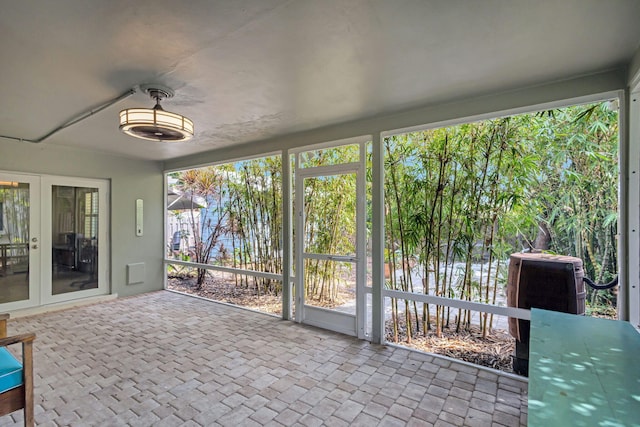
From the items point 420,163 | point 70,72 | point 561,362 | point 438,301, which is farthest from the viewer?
point 420,163

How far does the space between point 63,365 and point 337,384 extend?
2676 mm

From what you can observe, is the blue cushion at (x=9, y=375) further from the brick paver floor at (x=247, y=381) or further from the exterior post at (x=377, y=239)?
the exterior post at (x=377, y=239)

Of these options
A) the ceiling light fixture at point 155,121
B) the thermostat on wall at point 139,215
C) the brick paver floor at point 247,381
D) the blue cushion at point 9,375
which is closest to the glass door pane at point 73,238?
the thermostat on wall at point 139,215

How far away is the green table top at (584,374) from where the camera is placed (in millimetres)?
1037

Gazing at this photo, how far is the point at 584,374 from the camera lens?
1.30m

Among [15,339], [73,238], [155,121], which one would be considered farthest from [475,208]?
[73,238]

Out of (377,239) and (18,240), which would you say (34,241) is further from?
(377,239)

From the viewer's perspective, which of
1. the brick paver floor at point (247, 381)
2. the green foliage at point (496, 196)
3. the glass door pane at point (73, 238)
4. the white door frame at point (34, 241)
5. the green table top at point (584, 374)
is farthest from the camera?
the glass door pane at point (73, 238)

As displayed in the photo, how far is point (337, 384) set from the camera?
8.80ft

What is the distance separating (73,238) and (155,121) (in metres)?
4.05

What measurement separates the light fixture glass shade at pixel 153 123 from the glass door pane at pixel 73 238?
354cm

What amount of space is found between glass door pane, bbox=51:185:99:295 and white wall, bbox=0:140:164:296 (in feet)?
0.85

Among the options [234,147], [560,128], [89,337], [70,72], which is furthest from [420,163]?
[89,337]

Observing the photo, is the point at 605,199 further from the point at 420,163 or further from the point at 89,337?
the point at 89,337
